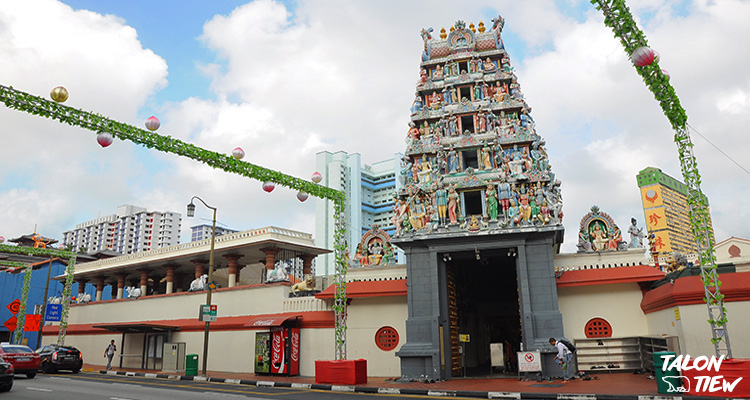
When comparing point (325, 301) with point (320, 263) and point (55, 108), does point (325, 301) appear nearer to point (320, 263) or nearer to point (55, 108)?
point (55, 108)

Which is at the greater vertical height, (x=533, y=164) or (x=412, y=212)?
(x=533, y=164)

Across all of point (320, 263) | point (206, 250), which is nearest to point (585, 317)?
point (206, 250)

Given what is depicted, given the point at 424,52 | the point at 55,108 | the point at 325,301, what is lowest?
Answer: the point at 325,301

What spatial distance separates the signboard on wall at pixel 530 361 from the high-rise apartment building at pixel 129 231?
172m

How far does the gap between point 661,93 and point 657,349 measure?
378 inches

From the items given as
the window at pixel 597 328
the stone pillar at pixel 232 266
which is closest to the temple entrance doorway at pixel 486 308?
the window at pixel 597 328

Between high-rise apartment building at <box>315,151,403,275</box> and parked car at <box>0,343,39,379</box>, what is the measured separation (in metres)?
65.3

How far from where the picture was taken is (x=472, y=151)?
84.9ft

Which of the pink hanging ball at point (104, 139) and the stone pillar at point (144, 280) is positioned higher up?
the pink hanging ball at point (104, 139)

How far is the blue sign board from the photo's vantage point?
37.4m

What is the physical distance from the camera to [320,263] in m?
101

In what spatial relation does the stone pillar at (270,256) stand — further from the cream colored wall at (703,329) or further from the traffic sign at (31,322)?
the cream colored wall at (703,329)

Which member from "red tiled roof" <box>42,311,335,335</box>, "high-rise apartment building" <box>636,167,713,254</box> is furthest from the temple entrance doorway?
"high-rise apartment building" <box>636,167,713,254</box>

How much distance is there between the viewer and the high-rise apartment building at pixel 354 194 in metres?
95.5
